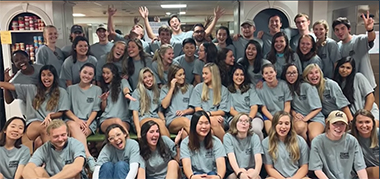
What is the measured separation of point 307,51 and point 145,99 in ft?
5.93

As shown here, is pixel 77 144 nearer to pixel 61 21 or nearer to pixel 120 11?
pixel 61 21

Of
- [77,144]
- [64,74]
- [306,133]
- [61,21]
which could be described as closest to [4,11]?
[61,21]

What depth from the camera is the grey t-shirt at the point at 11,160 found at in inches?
108

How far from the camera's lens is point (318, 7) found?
17.1 feet

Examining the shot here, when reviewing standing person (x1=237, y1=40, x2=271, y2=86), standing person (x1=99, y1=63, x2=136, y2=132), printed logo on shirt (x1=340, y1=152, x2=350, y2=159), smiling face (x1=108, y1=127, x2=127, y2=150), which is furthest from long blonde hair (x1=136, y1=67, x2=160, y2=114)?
printed logo on shirt (x1=340, y1=152, x2=350, y2=159)

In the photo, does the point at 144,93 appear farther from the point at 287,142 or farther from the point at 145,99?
the point at 287,142

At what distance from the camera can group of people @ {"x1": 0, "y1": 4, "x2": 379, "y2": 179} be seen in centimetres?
276

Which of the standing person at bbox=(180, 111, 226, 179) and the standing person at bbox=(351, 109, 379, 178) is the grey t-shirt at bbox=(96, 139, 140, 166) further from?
the standing person at bbox=(351, 109, 379, 178)

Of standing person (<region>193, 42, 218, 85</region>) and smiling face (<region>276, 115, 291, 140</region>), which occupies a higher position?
standing person (<region>193, 42, 218, 85</region>)

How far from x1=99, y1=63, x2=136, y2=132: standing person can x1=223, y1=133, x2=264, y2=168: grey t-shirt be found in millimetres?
1052

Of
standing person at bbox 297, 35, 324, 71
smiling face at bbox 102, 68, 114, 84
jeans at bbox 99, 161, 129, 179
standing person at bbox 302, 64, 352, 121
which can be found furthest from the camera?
standing person at bbox 297, 35, 324, 71

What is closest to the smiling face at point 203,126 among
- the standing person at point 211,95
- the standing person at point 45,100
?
the standing person at point 211,95

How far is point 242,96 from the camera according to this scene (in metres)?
3.35

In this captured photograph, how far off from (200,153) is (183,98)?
0.74 metres
